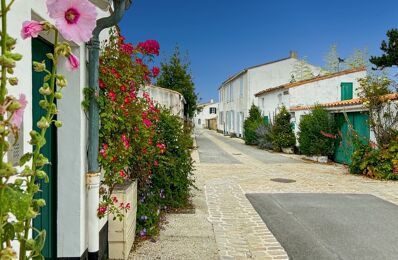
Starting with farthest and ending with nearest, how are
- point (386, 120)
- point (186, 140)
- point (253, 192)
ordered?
1. point (386, 120)
2. point (253, 192)
3. point (186, 140)

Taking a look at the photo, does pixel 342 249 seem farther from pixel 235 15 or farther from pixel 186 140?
pixel 235 15

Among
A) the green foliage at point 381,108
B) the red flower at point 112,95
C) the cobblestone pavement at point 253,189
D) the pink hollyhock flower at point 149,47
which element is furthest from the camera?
the green foliage at point 381,108

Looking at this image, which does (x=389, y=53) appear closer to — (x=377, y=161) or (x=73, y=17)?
(x=377, y=161)

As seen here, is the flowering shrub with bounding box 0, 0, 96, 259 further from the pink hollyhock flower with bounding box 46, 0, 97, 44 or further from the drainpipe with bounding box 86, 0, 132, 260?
the drainpipe with bounding box 86, 0, 132, 260

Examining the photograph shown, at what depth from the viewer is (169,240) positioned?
18.4 feet

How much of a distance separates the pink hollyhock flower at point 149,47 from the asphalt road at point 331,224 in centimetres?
340

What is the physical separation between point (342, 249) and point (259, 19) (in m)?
20.8

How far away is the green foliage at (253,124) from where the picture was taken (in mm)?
26686

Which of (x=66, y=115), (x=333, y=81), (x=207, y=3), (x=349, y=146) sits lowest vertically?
(x=349, y=146)

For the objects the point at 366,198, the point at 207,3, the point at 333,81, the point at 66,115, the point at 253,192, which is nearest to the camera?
the point at 66,115

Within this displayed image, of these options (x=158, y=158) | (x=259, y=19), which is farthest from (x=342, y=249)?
(x=259, y=19)

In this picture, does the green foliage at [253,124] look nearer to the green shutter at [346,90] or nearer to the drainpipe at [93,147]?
the green shutter at [346,90]

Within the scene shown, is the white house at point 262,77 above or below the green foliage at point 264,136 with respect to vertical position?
above

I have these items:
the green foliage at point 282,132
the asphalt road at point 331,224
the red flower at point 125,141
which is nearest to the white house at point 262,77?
the green foliage at point 282,132
